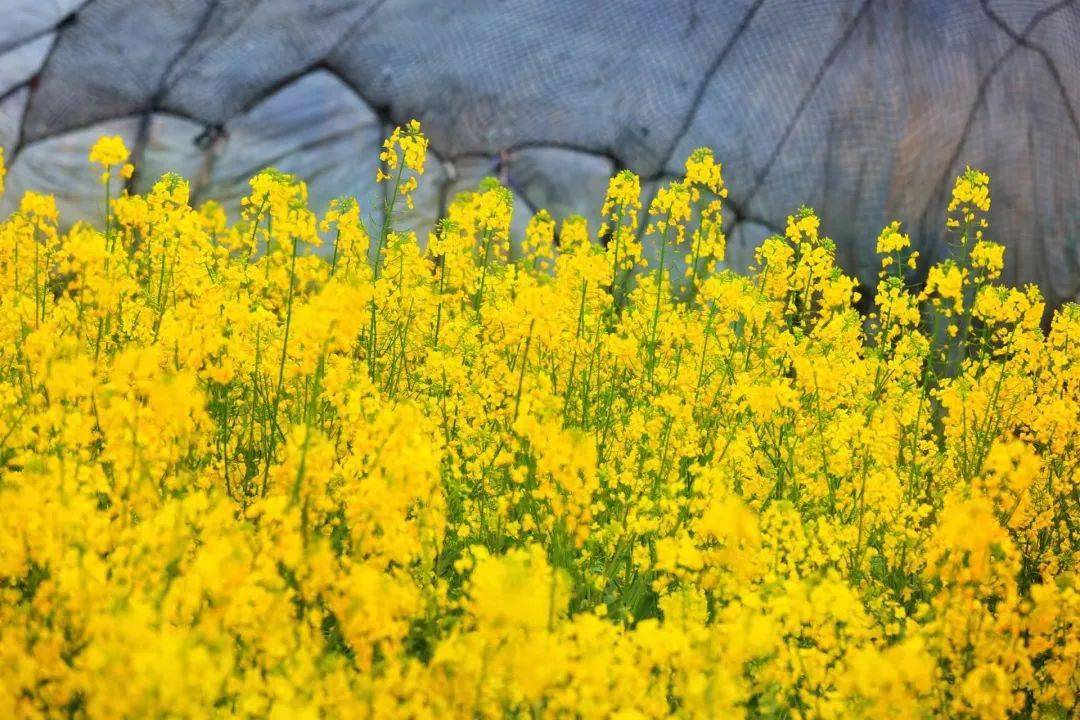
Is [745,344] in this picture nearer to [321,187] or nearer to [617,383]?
[617,383]

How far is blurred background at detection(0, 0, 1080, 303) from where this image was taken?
501cm

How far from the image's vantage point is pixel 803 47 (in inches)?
199

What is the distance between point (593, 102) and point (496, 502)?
2781mm

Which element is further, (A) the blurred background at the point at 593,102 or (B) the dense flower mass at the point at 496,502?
(A) the blurred background at the point at 593,102

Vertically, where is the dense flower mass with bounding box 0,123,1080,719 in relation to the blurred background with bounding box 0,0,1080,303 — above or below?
below

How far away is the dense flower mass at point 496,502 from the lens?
1622mm

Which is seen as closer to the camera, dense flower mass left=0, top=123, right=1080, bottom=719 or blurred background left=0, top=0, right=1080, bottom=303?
dense flower mass left=0, top=123, right=1080, bottom=719

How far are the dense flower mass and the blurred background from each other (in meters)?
1.10

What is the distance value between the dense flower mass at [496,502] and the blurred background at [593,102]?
1101 mm

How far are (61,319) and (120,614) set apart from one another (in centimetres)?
161

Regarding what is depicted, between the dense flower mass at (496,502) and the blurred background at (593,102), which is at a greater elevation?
the blurred background at (593,102)

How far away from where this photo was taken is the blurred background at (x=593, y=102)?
5.01 meters


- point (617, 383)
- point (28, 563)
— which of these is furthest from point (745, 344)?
point (28, 563)

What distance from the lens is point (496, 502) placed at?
8.86 ft
